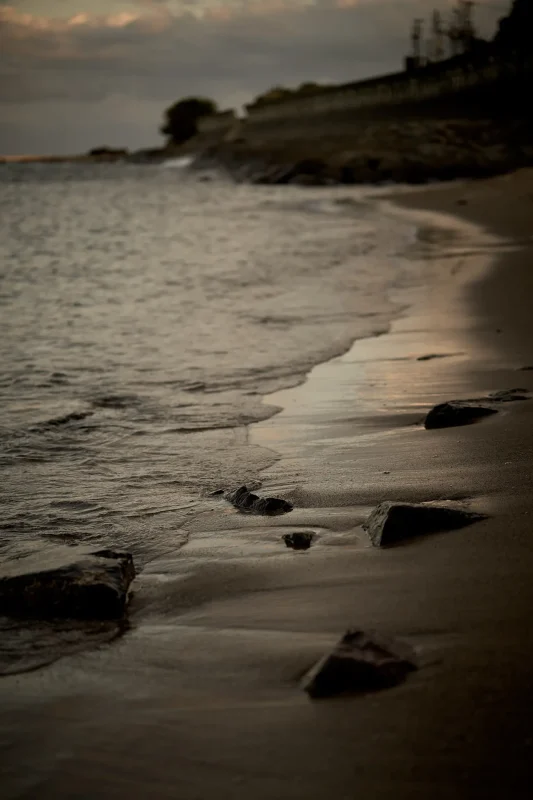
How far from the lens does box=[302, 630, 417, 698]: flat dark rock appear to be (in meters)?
1.72

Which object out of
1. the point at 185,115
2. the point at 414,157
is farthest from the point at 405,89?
A: the point at 185,115

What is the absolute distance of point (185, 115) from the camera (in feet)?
442

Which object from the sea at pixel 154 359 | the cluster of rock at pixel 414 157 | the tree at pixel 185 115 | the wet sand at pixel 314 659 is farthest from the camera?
the tree at pixel 185 115

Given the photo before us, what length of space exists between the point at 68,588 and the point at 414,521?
3.11 ft

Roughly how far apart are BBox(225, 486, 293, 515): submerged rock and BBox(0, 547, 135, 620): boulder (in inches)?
25.8

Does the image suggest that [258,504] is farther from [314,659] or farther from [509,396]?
[509,396]

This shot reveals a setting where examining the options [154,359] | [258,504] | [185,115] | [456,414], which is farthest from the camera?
[185,115]

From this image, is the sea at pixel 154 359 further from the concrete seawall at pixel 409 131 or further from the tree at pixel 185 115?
the tree at pixel 185 115

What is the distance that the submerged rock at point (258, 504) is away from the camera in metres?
2.87

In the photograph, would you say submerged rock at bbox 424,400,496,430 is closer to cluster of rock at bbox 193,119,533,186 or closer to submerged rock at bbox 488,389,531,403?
submerged rock at bbox 488,389,531,403

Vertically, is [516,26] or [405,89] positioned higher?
[516,26]

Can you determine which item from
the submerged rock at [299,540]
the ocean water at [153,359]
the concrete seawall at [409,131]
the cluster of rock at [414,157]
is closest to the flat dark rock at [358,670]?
the submerged rock at [299,540]

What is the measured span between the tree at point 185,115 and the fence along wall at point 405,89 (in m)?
46.3

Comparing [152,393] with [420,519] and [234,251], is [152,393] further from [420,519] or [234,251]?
[234,251]
